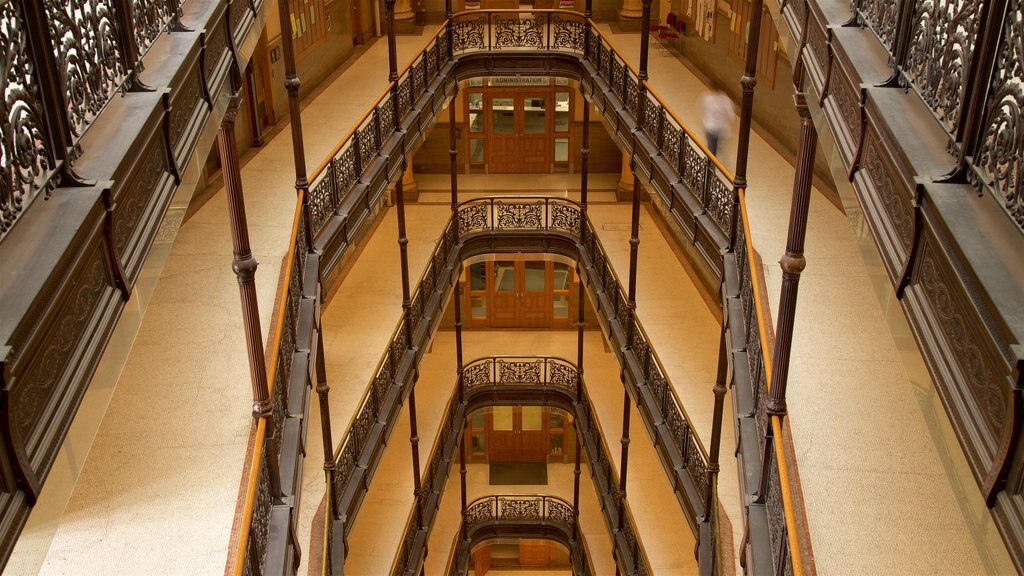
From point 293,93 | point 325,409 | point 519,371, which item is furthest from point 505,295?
point 293,93

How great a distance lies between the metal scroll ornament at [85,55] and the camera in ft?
13.4

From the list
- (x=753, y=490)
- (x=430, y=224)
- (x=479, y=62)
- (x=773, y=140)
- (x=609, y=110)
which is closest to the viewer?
(x=753, y=490)

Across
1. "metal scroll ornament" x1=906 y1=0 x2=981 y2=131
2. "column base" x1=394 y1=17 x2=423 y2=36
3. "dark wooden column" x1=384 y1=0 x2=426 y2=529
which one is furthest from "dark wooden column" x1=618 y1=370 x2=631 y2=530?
"column base" x1=394 y1=17 x2=423 y2=36

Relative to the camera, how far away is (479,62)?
17594 millimetres

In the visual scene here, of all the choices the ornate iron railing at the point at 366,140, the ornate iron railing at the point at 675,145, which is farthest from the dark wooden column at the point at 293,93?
the ornate iron railing at the point at 675,145

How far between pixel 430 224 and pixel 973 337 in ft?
58.2

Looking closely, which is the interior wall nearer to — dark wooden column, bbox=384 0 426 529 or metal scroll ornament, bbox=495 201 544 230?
dark wooden column, bbox=384 0 426 529

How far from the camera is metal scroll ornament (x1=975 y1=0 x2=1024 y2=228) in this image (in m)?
3.38

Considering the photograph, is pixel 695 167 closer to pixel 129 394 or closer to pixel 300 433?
pixel 300 433

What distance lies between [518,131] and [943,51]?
19023 mm

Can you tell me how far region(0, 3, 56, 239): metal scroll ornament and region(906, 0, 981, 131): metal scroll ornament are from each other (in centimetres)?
394

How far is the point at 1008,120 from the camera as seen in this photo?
136 inches

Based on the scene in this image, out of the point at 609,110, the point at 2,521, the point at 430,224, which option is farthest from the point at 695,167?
the point at 430,224

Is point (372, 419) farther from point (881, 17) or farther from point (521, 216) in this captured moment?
point (881, 17)
